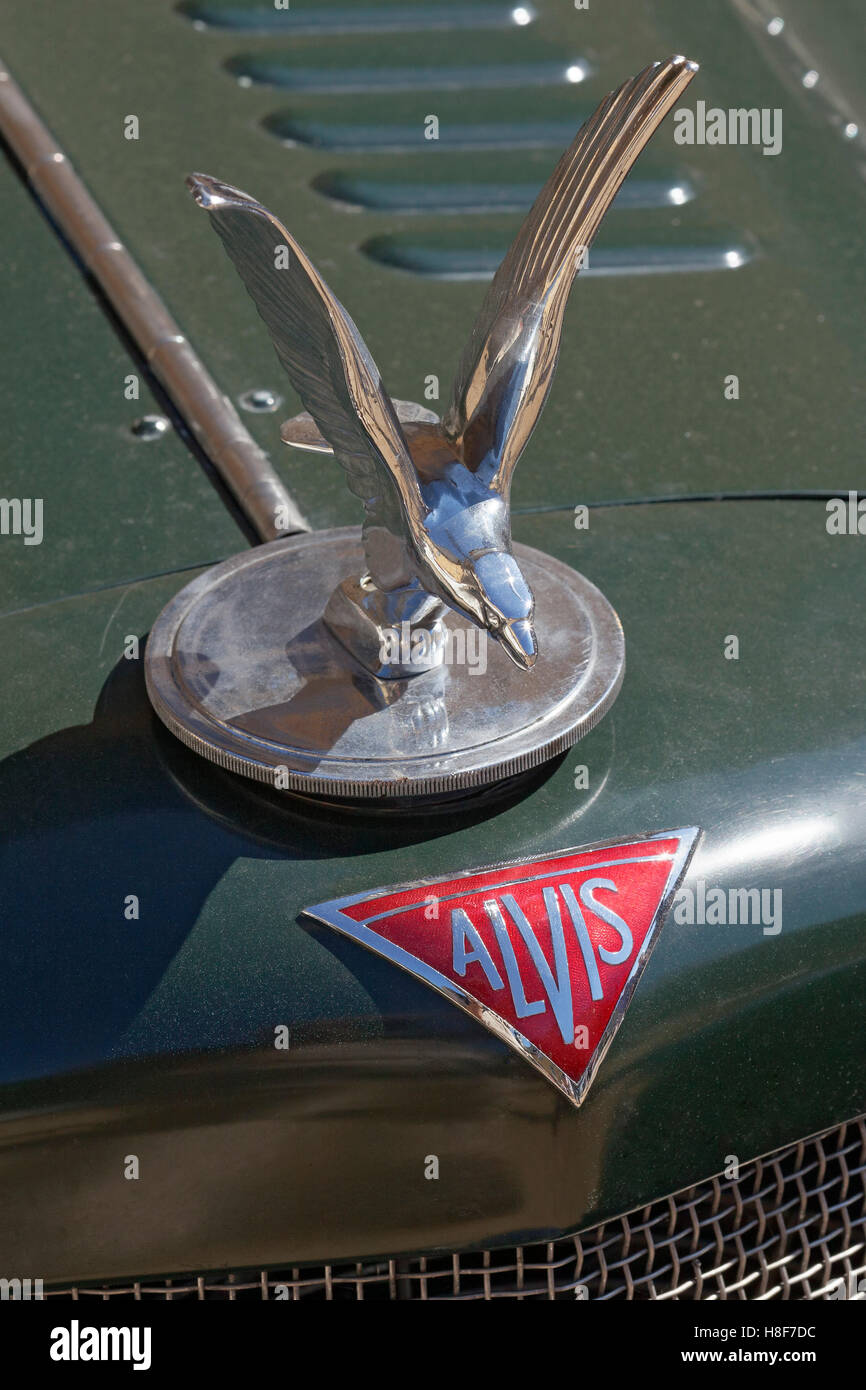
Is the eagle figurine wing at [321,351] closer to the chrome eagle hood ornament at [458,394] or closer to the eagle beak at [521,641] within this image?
the chrome eagle hood ornament at [458,394]

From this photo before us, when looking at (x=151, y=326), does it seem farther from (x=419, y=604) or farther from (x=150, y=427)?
(x=419, y=604)

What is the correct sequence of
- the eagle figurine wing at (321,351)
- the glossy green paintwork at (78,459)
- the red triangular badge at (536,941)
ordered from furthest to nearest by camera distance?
the glossy green paintwork at (78,459)
the red triangular badge at (536,941)
the eagle figurine wing at (321,351)

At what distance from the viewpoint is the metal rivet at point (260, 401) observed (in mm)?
1869

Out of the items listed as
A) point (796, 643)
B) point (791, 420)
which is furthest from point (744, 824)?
point (791, 420)

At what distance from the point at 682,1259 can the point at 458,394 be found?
28.9 inches

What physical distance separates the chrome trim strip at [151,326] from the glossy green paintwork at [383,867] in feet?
0.11

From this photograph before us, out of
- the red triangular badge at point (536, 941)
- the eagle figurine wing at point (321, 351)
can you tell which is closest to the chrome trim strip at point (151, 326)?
the eagle figurine wing at point (321, 351)

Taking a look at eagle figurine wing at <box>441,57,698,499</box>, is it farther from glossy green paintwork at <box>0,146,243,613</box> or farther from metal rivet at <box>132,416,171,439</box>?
metal rivet at <box>132,416,171,439</box>

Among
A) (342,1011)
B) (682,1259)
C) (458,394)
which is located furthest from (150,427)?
(682,1259)

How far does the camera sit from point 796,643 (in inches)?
61.1

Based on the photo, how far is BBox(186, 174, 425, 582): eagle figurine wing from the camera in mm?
1163

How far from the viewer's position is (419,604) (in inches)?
54.1
